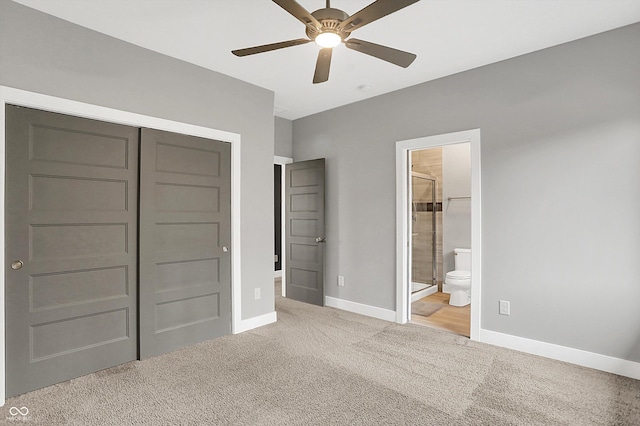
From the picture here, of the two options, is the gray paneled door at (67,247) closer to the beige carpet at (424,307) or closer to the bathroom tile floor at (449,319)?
the bathroom tile floor at (449,319)

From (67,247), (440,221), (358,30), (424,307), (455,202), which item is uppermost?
(358,30)

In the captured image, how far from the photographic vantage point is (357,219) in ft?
14.5

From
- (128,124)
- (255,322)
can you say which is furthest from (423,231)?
(128,124)

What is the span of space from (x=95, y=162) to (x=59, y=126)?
34 cm

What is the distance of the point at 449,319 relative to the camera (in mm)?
4141

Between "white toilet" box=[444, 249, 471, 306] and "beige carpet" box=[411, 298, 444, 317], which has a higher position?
"white toilet" box=[444, 249, 471, 306]

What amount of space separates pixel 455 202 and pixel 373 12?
13.8ft

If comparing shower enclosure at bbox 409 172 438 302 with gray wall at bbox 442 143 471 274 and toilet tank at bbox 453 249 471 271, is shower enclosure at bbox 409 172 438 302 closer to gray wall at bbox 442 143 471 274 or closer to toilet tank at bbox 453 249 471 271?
gray wall at bbox 442 143 471 274

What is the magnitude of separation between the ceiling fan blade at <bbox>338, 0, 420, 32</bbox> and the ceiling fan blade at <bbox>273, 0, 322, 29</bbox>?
0.48 ft

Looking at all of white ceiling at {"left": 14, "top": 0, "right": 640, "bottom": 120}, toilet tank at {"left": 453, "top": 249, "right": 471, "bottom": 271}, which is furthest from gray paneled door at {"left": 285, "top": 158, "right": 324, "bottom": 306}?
toilet tank at {"left": 453, "top": 249, "right": 471, "bottom": 271}

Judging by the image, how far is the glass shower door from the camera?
17.1 feet

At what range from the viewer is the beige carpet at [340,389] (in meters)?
2.13

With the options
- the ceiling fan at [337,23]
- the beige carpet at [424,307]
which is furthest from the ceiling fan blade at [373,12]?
the beige carpet at [424,307]

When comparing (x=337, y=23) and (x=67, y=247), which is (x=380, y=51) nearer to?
(x=337, y=23)
